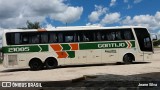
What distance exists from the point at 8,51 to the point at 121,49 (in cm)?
816

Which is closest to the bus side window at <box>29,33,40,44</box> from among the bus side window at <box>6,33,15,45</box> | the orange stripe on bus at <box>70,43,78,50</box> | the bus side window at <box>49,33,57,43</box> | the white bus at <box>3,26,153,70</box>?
the white bus at <box>3,26,153,70</box>

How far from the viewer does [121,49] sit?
2836 cm

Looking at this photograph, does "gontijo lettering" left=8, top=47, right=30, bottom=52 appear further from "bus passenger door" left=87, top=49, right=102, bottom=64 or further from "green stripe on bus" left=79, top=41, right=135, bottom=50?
"bus passenger door" left=87, top=49, right=102, bottom=64

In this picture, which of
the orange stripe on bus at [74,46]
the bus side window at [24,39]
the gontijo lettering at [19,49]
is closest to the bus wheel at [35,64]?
the gontijo lettering at [19,49]

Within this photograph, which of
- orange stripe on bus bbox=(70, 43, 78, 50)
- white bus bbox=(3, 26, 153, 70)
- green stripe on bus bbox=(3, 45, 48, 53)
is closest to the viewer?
green stripe on bus bbox=(3, 45, 48, 53)

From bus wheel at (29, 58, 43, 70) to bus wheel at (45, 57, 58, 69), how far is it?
43 cm

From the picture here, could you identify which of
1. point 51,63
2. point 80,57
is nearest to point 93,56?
point 80,57

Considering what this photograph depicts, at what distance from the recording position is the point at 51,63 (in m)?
27.5

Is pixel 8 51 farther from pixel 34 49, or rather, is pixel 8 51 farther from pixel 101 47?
pixel 101 47

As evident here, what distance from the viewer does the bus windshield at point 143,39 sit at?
28547 millimetres

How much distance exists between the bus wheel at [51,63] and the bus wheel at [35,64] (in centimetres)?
43

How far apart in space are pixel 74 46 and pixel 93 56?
1.61 m

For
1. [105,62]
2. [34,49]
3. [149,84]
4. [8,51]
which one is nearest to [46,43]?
[34,49]

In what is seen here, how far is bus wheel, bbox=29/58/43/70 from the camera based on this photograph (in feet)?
89.3
